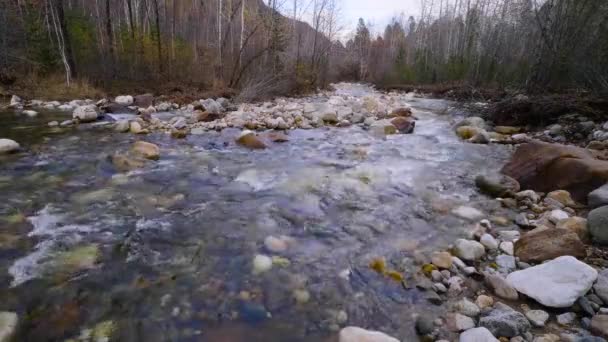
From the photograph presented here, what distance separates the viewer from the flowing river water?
2033 mm

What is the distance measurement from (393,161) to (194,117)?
5.66 m

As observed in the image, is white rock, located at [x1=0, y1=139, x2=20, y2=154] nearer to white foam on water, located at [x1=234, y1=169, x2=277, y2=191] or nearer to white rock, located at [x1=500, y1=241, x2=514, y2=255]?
white foam on water, located at [x1=234, y1=169, x2=277, y2=191]

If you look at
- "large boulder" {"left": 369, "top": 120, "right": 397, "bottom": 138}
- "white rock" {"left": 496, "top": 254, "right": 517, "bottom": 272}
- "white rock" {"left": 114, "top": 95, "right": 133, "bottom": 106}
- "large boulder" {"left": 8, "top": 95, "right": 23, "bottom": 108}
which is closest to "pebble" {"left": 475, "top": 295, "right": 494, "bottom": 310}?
"white rock" {"left": 496, "top": 254, "right": 517, "bottom": 272}

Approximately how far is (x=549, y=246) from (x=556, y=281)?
0.53 metres

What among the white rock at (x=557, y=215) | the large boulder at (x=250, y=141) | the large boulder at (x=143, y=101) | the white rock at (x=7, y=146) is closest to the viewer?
the white rock at (x=557, y=215)

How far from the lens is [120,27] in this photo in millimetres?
16734

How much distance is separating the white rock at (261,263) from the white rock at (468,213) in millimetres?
2115

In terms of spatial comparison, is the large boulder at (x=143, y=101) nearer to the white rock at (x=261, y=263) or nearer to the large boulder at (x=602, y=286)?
the white rock at (x=261, y=263)

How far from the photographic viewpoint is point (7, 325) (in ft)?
6.10

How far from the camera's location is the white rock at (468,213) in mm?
3465

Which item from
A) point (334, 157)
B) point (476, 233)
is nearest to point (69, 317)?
point (476, 233)

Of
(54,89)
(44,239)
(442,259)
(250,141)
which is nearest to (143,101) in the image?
(54,89)

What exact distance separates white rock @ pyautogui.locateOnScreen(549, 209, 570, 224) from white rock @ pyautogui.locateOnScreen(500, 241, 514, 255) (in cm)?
73

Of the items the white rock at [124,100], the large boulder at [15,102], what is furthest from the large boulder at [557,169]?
the large boulder at [15,102]
